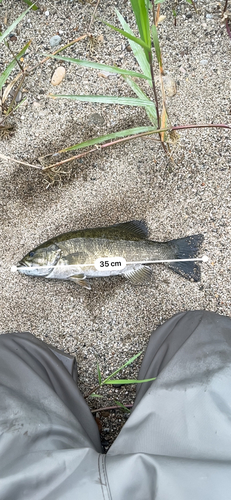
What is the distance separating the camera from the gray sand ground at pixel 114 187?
2721mm

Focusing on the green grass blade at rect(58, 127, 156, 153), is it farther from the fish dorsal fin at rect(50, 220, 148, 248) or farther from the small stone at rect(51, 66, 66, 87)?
the small stone at rect(51, 66, 66, 87)

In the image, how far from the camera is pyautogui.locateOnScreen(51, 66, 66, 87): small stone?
289 cm

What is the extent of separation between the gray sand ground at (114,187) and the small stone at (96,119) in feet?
0.08

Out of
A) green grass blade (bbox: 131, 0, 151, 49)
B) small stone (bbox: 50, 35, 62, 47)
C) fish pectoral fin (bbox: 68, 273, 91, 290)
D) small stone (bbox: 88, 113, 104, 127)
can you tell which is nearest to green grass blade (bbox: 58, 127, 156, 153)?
small stone (bbox: 88, 113, 104, 127)

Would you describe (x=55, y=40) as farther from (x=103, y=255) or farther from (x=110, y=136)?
(x=103, y=255)

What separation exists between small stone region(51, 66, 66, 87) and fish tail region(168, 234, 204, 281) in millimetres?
1603

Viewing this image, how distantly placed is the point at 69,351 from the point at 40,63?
2.35 m

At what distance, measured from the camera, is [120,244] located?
262 cm

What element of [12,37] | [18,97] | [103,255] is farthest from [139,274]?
[12,37]

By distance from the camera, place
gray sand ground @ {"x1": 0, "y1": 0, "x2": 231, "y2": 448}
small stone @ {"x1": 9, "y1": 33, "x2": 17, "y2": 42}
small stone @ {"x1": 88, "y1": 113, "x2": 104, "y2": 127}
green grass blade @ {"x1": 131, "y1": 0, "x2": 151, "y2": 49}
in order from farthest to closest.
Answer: small stone @ {"x1": 9, "y1": 33, "x2": 17, "y2": 42}
small stone @ {"x1": 88, "y1": 113, "x2": 104, "y2": 127}
gray sand ground @ {"x1": 0, "y1": 0, "x2": 231, "y2": 448}
green grass blade @ {"x1": 131, "y1": 0, "x2": 151, "y2": 49}

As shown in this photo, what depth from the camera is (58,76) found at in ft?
9.48

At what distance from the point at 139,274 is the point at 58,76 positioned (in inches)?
68.6

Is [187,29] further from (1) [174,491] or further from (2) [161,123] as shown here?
(1) [174,491]

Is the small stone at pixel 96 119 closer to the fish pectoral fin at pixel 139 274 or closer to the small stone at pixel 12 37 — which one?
the small stone at pixel 12 37
